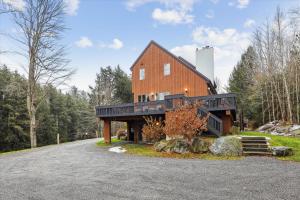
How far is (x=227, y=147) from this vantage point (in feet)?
34.5

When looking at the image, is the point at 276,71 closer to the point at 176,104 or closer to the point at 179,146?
the point at 176,104

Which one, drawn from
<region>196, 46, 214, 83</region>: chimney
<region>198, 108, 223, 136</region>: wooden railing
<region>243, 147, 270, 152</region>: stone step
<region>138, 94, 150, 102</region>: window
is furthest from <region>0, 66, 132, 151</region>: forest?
<region>243, 147, 270, 152</region>: stone step

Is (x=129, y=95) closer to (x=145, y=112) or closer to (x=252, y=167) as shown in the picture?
(x=145, y=112)

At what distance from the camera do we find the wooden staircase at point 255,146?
10.2 meters

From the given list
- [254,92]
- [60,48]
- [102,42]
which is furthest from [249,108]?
[60,48]

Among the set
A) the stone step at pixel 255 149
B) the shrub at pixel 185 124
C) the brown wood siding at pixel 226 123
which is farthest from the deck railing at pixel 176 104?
the stone step at pixel 255 149

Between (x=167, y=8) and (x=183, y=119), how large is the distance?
11801 millimetres

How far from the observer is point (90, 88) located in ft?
165

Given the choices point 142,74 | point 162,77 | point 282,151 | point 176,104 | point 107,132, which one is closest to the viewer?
point 282,151

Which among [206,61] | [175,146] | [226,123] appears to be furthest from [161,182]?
[206,61]

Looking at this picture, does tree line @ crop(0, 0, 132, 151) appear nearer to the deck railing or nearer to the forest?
the forest

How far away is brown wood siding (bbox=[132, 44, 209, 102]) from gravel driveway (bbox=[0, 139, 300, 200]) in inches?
404

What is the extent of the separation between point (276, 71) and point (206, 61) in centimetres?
1009

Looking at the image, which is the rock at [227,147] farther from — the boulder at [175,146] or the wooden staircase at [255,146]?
the boulder at [175,146]
